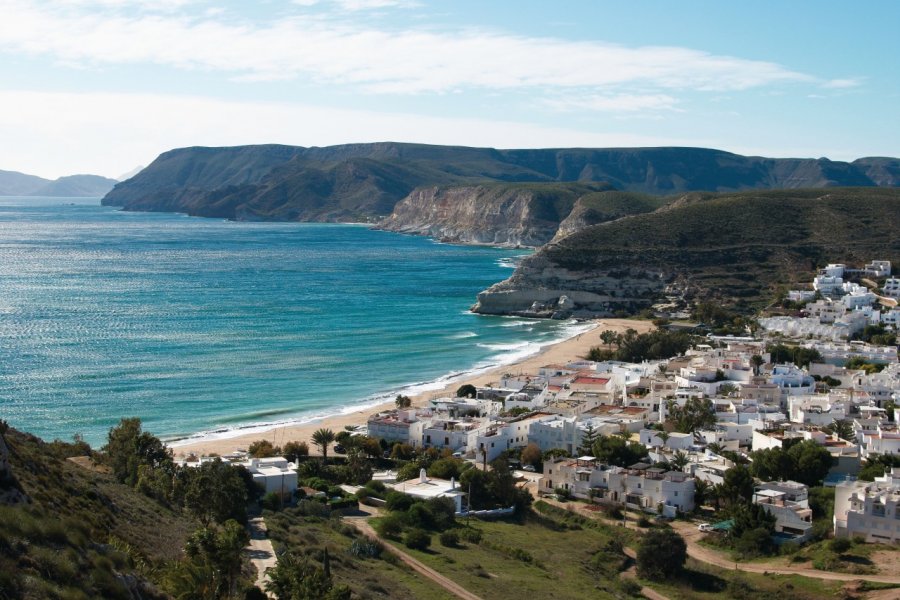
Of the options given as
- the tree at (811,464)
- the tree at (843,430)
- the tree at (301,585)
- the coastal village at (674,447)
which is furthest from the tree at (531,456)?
the tree at (301,585)

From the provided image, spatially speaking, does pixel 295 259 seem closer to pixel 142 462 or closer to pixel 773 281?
pixel 773 281

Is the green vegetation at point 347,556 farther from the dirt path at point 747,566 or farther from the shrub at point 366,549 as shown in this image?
the dirt path at point 747,566

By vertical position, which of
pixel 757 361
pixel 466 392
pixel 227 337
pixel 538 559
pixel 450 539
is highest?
pixel 757 361

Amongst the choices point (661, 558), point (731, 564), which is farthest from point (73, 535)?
point (731, 564)

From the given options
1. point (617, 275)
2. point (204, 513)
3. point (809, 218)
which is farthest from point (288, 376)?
point (809, 218)

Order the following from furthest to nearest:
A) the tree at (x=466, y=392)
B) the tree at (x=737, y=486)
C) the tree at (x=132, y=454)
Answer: the tree at (x=466, y=392) < the tree at (x=737, y=486) < the tree at (x=132, y=454)

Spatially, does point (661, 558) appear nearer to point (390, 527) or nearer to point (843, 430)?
point (390, 527)
